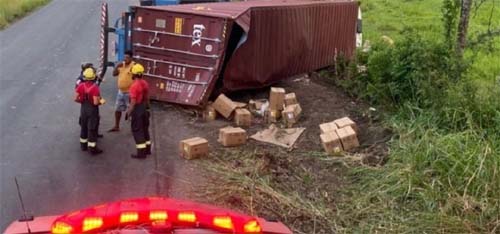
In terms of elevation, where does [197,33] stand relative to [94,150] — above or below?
above

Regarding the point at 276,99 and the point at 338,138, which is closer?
the point at 338,138

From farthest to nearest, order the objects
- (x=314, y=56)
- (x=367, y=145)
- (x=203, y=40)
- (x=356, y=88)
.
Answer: (x=314, y=56) < (x=356, y=88) < (x=203, y=40) < (x=367, y=145)

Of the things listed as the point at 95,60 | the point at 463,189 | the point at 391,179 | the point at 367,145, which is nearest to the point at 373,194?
the point at 391,179

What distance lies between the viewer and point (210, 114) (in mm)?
12031

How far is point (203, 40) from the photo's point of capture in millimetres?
12133

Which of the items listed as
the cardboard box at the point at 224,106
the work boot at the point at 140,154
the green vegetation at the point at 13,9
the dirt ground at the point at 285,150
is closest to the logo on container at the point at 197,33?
the cardboard box at the point at 224,106

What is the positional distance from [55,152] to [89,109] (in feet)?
3.11

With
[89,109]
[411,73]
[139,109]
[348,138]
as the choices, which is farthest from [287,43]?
[89,109]

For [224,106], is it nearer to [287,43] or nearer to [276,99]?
[276,99]

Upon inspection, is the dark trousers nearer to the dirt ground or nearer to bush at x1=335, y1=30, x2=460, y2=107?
the dirt ground

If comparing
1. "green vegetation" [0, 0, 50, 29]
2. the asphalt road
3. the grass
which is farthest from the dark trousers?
"green vegetation" [0, 0, 50, 29]

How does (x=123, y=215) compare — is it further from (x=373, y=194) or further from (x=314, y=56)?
(x=314, y=56)

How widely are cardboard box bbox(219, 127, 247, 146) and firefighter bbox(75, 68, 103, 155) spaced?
1.92 metres

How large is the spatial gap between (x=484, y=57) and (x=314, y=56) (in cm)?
484
